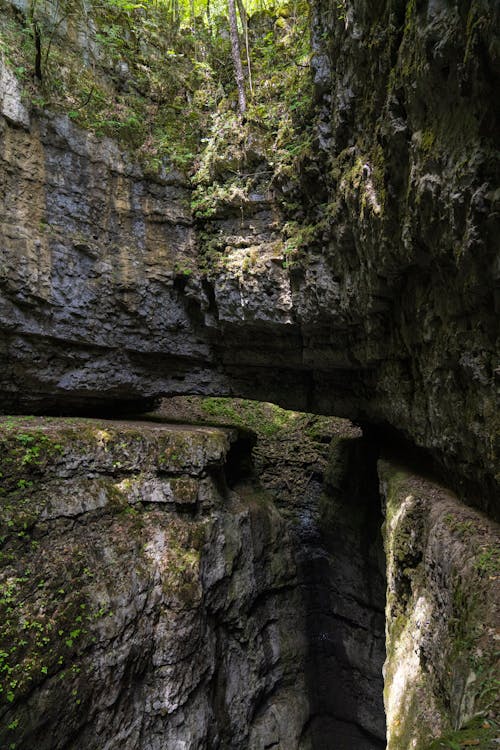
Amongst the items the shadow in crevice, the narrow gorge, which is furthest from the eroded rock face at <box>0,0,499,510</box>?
the shadow in crevice

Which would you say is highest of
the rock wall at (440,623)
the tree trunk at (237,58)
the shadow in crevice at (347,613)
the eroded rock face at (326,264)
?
the tree trunk at (237,58)

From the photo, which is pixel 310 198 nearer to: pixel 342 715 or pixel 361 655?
pixel 361 655

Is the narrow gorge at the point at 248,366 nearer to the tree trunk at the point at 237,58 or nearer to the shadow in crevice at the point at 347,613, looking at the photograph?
the shadow in crevice at the point at 347,613

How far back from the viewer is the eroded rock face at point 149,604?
5.23 metres

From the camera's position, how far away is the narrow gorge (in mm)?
3857

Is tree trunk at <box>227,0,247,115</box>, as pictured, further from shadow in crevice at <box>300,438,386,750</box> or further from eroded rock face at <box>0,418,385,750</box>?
shadow in crevice at <box>300,438,386,750</box>

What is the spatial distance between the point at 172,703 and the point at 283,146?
9690 mm

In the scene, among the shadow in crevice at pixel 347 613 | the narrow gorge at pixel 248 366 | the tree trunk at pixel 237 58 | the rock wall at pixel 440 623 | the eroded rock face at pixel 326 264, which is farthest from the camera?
the shadow in crevice at pixel 347 613

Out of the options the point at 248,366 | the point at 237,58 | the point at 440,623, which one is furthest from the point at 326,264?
the point at 440,623

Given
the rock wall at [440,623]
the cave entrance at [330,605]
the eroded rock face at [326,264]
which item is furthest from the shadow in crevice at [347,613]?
the rock wall at [440,623]

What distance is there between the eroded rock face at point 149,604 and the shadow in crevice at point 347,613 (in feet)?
0.25

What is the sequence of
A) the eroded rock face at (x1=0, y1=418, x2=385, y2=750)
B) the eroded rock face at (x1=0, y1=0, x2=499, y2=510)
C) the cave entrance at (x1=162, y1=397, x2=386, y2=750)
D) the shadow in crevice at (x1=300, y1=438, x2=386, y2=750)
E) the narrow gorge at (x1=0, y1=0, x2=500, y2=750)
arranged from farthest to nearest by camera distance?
the shadow in crevice at (x1=300, y1=438, x2=386, y2=750)
the cave entrance at (x1=162, y1=397, x2=386, y2=750)
the eroded rock face at (x1=0, y1=418, x2=385, y2=750)
the narrow gorge at (x1=0, y1=0, x2=500, y2=750)
the eroded rock face at (x1=0, y1=0, x2=499, y2=510)

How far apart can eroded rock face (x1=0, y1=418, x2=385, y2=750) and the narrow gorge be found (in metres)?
0.04

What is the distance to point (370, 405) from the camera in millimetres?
8680
